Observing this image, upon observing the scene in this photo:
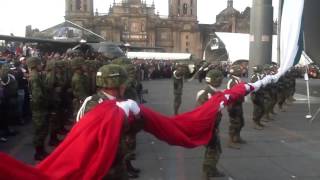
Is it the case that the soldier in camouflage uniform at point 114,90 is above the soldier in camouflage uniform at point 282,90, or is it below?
above

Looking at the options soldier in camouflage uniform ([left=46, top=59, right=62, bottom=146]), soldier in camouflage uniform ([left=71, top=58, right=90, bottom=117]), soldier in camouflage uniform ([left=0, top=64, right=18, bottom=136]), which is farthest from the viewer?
soldier in camouflage uniform ([left=0, top=64, right=18, bottom=136])

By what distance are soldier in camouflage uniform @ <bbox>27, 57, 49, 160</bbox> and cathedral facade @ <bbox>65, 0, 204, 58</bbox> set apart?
105 m

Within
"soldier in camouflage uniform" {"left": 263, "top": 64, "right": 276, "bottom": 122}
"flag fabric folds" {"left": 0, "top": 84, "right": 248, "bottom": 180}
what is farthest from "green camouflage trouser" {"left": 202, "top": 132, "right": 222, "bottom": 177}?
"soldier in camouflage uniform" {"left": 263, "top": 64, "right": 276, "bottom": 122}

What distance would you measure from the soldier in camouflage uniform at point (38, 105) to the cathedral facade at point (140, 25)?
105368mm

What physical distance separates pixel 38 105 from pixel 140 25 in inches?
4295

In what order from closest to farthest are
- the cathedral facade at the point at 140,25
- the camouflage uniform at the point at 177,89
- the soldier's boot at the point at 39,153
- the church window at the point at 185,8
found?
the soldier's boot at the point at 39,153
the camouflage uniform at the point at 177,89
the cathedral facade at the point at 140,25
the church window at the point at 185,8

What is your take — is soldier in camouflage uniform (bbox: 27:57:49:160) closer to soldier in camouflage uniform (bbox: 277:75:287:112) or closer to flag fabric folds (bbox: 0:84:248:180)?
flag fabric folds (bbox: 0:84:248:180)

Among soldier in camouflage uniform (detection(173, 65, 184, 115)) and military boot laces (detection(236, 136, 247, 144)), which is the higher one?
soldier in camouflage uniform (detection(173, 65, 184, 115))

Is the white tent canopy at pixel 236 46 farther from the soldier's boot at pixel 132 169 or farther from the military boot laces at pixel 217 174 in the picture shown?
the military boot laces at pixel 217 174

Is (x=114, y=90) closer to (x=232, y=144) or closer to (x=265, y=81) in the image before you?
(x=265, y=81)

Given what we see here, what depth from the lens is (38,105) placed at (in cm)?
980

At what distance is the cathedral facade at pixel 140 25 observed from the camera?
382ft

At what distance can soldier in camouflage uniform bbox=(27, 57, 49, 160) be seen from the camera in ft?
31.9

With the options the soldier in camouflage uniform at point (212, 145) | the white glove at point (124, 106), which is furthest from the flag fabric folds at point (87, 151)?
the soldier in camouflage uniform at point (212, 145)
